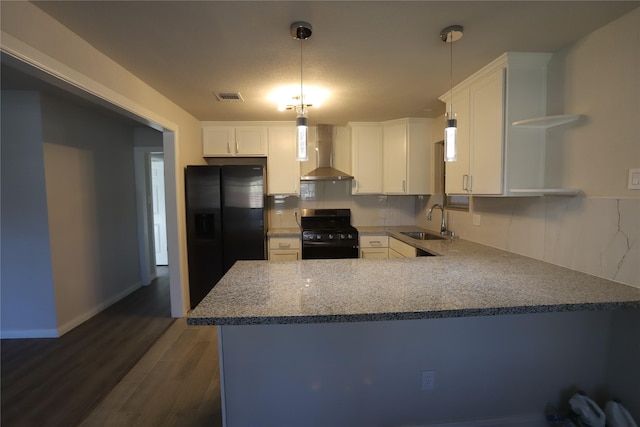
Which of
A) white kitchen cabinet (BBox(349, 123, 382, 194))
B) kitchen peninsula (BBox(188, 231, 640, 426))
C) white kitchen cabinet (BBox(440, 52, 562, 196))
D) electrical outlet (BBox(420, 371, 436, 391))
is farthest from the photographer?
white kitchen cabinet (BBox(349, 123, 382, 194))

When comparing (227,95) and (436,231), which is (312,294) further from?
(436,231)

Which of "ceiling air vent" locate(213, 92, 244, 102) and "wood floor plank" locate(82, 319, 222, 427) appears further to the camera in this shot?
"ceiling air vent" locate(213, 92, 244, 102)

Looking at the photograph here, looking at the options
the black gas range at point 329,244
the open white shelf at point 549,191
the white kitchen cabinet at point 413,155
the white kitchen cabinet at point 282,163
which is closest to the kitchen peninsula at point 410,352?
the open white shelf at point 549,191

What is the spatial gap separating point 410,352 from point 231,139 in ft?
10.2

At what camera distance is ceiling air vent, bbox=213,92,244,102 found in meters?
2.47

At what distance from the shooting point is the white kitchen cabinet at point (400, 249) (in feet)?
8.87

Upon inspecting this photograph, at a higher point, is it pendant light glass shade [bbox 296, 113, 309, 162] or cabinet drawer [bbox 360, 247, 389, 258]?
pendant light glass shade [bbox 296, 113, 309, 162]

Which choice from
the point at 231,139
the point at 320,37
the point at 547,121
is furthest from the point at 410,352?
the point at 231,139

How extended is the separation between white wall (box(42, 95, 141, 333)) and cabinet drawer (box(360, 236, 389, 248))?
3.17m

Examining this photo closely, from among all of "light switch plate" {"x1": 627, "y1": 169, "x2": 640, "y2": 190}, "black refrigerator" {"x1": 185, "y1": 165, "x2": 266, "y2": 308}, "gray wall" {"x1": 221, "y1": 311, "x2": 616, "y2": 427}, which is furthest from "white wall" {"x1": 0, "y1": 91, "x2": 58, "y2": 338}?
"light switch plate" {"x1": 627, "y1": 169, "x2": 640, "y2": 190}

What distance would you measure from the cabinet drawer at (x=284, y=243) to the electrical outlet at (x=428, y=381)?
217cm

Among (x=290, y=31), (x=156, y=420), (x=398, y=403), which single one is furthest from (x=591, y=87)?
(x=156, y=420)

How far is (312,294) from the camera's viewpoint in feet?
4.23

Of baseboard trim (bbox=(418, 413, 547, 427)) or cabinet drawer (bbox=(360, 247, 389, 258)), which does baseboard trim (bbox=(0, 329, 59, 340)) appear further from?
baseboard trim (bbox=(418, 413, 547, 427))
